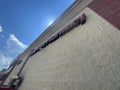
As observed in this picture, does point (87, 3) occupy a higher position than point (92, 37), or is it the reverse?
point (87, 3)

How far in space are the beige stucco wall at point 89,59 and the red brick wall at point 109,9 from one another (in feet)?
0.49

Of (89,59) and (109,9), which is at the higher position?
(109,9)

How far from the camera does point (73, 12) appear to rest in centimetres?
650

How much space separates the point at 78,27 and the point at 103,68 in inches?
97.3

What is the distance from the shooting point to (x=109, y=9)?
4191 millimetres

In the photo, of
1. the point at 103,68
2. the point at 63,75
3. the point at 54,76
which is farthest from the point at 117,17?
the point at 54,76

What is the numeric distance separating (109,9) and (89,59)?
1654mm

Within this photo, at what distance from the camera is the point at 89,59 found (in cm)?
412

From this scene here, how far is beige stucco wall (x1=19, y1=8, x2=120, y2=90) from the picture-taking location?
131 inches

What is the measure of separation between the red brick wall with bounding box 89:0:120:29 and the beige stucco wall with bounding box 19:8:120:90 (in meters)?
0.15

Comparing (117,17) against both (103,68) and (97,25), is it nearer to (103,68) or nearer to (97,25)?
(97,25)

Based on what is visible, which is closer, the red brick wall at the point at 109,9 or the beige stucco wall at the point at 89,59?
the beige stucco wall at the point at 89,59

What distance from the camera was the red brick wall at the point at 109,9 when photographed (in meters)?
3.77

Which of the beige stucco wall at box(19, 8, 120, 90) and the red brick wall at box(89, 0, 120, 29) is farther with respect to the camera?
the red brick wall at box(89, 0, 120, 29)
